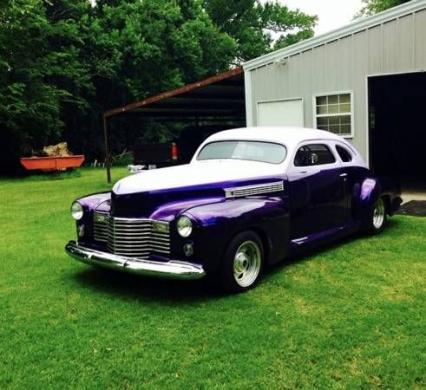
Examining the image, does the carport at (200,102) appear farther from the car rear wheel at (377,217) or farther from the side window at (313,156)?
the side window at (313,156)

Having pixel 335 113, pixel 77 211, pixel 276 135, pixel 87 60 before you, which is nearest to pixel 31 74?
pixel 87 60

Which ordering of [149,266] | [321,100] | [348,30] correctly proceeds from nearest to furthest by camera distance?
[149,266]
[348,30]
[321,100]

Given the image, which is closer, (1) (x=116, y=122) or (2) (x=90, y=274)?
(2) (x=90, y=274)

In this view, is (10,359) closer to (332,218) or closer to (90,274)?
(90,274)

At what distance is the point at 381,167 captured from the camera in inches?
655

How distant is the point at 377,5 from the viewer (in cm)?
3678

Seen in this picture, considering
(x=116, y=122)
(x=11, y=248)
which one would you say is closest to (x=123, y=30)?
(x=116, y=122)

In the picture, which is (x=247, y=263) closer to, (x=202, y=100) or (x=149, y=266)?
(x=149, y=266)

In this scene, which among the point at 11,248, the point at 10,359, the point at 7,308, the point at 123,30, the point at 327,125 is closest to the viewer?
the point at 10,359

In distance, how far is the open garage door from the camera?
12086 mm

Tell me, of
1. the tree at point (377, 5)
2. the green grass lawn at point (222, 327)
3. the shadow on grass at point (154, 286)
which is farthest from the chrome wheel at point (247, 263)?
the tree at point (377, 5)

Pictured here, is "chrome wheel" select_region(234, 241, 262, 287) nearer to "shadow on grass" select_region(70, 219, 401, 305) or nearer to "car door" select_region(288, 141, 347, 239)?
"shadow on grass" select_region(70, 219, 401, 305)

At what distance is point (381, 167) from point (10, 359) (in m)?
14.7

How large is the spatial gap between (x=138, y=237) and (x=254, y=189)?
1.42 m
